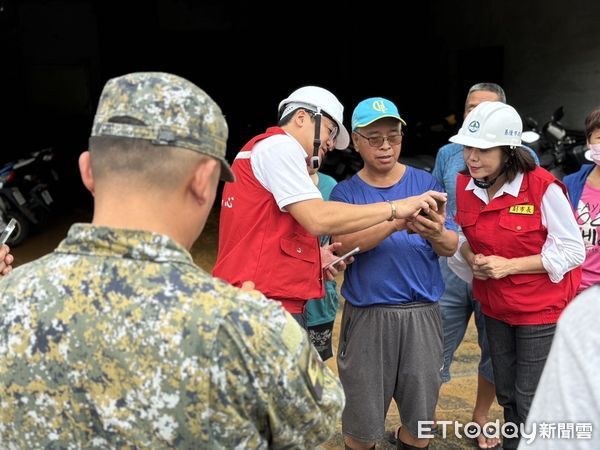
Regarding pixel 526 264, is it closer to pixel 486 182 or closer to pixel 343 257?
pixel 486 182

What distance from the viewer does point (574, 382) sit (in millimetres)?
929

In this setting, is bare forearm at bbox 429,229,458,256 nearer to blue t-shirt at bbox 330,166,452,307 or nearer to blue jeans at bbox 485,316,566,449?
blue t-shirt at bbox 330,166,452,307

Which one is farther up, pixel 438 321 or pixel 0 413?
pixel 0 413

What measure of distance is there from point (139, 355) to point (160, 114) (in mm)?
472

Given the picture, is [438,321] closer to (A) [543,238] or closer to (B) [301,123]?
(A) [543,238]

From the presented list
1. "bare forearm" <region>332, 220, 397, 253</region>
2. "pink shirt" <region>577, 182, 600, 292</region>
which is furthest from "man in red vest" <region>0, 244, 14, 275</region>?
"pink shirt" <region>577, 182, 600, 292</region>

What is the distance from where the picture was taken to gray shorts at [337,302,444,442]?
2789mm

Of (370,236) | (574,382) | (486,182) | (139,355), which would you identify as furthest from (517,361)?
(139,355)

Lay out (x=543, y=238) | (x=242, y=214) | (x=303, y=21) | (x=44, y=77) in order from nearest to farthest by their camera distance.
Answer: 1. (x=242, y=214)
2. (x=543, y=238)
3. (x=44, y=77)
4. (x=303, y=21)

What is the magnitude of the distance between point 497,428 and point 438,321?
1103mm

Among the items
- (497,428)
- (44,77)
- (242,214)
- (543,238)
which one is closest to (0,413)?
(242,214)

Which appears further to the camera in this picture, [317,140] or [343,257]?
[343,257]

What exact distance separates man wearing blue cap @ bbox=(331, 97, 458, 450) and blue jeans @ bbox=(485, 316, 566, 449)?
317 millimetres

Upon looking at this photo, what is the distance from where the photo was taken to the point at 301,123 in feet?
8.30
